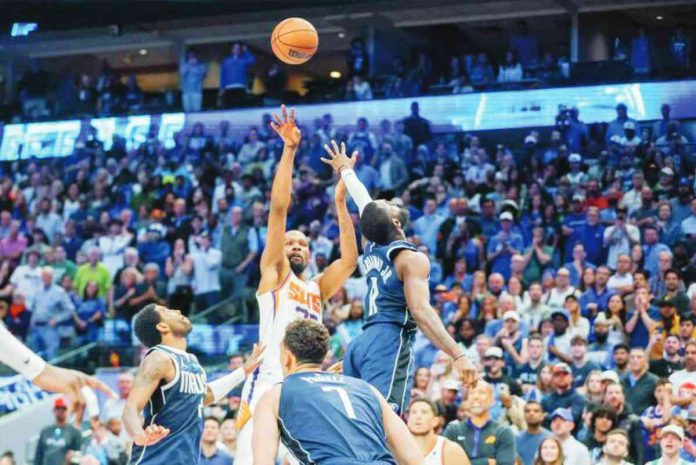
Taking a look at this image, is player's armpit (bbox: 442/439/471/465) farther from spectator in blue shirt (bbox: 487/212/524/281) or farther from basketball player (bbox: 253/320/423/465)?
spectator in blue shirt (bbox: 487/212/524/281)

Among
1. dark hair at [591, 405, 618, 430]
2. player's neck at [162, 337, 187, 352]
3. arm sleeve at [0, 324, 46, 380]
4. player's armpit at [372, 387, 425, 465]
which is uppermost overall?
arm sleeve at [0, 324, 46, 380]

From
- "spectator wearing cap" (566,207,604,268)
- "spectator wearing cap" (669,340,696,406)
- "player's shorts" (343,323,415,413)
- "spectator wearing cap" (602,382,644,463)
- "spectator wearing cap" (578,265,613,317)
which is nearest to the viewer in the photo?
"player's shorts" (343,323,415,413)

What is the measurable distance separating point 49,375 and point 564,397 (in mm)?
8093

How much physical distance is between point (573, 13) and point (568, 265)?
8.83 metres

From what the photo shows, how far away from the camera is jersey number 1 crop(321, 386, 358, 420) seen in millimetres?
6324

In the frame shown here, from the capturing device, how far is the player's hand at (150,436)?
7.36 meters

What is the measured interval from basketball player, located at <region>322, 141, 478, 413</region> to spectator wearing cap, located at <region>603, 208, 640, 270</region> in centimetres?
834

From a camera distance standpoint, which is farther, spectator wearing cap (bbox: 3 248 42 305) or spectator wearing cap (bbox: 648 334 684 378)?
spectator wearing cap (bbox: 3 248 42 305)

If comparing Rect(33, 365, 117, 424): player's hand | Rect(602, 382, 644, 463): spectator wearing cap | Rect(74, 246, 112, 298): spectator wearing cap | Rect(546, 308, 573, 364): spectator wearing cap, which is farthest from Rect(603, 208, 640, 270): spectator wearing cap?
Rect(33, 365, 117, 424): player's hand

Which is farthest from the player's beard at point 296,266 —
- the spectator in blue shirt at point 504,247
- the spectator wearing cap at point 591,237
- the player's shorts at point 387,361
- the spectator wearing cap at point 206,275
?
the spectator wearing cap at point 206,275

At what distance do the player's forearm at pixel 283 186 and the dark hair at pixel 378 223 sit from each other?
0.62 metres

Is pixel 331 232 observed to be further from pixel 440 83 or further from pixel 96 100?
pixel 96 100

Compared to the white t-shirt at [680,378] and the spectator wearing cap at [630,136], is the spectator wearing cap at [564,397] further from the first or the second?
the spectator wearing cap at [630,136]

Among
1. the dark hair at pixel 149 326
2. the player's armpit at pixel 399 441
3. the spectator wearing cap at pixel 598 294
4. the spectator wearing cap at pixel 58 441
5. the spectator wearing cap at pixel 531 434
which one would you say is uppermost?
the dark hair at pixel 149 326
